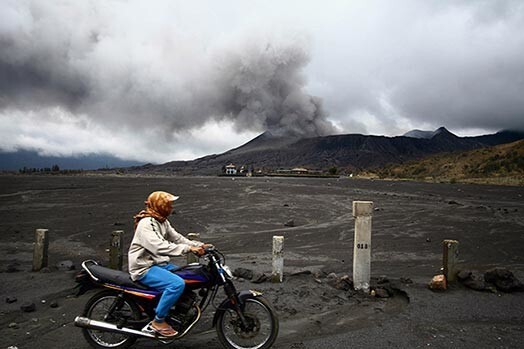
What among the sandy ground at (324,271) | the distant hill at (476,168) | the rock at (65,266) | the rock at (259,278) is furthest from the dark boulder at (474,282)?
the distant hill at (476,168)

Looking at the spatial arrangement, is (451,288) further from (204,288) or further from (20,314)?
(20,314)

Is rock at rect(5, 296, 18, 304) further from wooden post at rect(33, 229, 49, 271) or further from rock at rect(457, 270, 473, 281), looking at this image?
rock at rect(457, 270, 473, 281)

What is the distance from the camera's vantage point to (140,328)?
4.77m

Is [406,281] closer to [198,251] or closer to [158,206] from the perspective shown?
[198,251]

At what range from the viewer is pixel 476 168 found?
63781mm

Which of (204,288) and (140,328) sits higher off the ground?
(204,288)

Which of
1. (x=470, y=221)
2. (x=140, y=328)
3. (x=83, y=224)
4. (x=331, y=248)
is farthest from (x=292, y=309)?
(x=470, y=221)

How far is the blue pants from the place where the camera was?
4504mm

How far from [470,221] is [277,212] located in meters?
10.6

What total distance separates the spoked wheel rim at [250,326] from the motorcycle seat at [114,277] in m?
1.17

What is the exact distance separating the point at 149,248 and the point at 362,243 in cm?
469

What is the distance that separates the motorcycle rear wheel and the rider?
0.45 m

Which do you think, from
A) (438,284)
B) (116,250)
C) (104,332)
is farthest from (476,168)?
(104,332)

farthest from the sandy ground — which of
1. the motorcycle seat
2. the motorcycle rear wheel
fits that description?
the motorcycle seat
